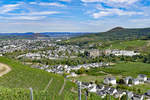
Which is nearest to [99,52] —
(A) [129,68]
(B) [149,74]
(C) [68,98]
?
(A) [129,68]

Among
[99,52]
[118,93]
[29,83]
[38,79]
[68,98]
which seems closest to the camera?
[68,98]

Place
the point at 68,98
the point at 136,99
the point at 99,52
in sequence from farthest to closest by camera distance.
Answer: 1. the point at 99,52
2. the point at 136,99
3. the point at 68,98

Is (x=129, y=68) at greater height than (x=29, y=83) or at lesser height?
lesser

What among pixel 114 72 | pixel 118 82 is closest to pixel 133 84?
pixel 118 82

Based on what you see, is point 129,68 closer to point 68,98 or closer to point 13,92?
point 68,98

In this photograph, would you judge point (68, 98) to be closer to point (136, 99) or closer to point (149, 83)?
point (136, 99)

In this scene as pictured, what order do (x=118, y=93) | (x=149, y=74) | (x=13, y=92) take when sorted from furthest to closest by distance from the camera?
(x=149, y=74) → (x=118, y=93) → (x=13, y=92)

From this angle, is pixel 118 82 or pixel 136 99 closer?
pixel 136 99

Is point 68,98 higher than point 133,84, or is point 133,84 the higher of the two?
point 68,98

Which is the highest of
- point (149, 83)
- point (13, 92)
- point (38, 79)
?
point (13, 92)

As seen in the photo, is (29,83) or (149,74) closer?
(29,83)
